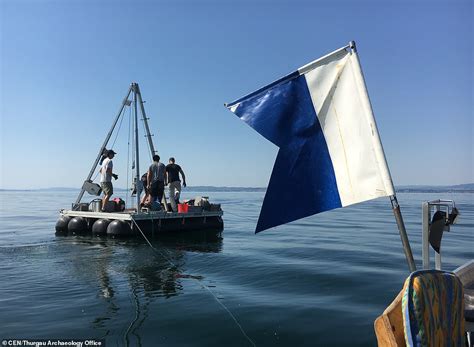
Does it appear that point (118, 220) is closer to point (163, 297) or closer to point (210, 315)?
point (163, 297)

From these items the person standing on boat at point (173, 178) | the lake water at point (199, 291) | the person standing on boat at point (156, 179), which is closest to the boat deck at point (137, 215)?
the person standing on boat at point (173, 178)

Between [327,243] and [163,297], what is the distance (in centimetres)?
1012

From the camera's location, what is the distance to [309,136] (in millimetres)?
4332

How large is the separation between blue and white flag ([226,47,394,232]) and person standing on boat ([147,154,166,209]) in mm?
13610

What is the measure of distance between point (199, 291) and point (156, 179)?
32.0 feet

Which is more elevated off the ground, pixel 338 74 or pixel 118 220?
pixel 338 74

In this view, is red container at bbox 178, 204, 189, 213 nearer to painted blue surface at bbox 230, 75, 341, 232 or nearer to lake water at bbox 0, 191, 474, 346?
lake water at bbox 0, 191, 474, 346

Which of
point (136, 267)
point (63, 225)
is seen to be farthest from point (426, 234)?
point (63, 225)

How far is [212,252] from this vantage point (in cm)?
1395

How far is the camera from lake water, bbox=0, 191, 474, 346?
20.4 ft

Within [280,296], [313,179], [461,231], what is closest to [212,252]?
[280,296]

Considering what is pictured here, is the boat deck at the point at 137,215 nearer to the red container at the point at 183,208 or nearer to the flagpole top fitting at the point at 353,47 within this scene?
the red container at the point at 183,208

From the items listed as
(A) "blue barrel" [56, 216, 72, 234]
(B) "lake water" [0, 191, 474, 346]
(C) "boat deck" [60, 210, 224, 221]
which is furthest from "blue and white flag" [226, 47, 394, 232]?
(A) "blue barrel" [56, 216, 72, 234]

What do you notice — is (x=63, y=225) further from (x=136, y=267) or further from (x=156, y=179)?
(x=136, y=267)
